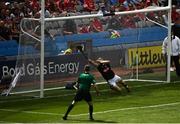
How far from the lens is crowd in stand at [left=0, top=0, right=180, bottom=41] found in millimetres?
30109

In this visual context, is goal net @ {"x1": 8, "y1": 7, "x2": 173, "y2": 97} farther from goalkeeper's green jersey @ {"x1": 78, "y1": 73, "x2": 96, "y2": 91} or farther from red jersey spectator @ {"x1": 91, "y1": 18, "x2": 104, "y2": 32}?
goalkeeper's green jersey @ {"x1": 78, "y1": 73, "x2": 96, "y2": 91}

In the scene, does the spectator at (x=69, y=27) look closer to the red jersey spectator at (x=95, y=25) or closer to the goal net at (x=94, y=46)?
the goal net at (x=94, y=46)

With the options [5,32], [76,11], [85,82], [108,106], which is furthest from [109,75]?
[76,11]

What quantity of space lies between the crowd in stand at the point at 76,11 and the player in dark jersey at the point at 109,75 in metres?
1.87

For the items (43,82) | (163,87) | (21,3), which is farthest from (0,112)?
(21,3)

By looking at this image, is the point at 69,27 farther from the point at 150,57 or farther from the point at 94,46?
the point at 150,57

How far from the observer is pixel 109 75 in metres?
27.8

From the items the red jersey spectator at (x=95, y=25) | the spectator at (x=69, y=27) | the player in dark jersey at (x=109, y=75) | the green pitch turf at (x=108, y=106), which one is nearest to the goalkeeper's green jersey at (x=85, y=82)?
the green pitch turf at (x=108, y=106)

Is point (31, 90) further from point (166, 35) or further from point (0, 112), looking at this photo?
point (166, 35)

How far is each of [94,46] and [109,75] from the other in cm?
244

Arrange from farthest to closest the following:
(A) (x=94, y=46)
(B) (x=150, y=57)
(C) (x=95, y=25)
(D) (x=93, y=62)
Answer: (B) (x=150, y=57)
(A) (x=94, y=46)
(C) (x=95, y=25)
(D) (x=93, y=62)

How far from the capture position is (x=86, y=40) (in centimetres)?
2959

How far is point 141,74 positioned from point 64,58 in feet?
15.0

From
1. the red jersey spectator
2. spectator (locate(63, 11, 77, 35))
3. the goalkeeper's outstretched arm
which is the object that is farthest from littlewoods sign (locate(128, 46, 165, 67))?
spectator (locate(63, 11, 77, 35))
